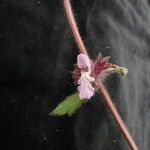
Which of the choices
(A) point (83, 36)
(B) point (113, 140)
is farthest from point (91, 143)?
(A) point (83, 36)

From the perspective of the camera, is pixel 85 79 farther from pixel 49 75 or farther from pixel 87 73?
pixel 49 75

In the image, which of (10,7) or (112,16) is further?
(112,16)

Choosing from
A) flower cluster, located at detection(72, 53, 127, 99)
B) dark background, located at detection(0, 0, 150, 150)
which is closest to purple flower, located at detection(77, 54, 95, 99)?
flower cluster, located at detection(72, 53, 127, 99)

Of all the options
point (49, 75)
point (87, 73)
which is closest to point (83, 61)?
point (87, 73)

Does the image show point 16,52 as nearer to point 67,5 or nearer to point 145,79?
point 67,5

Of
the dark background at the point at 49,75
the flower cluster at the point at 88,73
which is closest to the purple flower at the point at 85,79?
the flower cluster at the point at 88,73

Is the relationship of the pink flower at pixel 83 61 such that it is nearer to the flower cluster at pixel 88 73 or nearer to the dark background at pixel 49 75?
the flower cluster at pixel 88 73

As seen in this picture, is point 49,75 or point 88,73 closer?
point 88,73

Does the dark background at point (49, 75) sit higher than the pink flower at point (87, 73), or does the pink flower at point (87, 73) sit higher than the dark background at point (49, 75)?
the dark background at point (49, 75)
